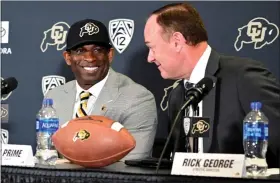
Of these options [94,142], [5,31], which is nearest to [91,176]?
[94,142]

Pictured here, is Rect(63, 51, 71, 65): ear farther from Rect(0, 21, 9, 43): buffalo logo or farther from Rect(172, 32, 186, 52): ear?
Rect(172, 32, 186, 52): ear

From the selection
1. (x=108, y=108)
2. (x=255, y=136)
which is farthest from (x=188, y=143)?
(x=108, y=108)

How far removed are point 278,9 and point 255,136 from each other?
134 cm

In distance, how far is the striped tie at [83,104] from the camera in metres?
2.80

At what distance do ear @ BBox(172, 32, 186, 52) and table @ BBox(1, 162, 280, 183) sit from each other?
2.57ft

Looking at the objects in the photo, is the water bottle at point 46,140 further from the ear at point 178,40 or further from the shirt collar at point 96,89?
the shirt collar at point 96,89

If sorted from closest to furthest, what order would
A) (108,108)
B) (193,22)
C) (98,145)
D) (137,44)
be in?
(98,145) < (193,22) < (108,108) < (137,44)

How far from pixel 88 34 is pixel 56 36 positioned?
0.46m

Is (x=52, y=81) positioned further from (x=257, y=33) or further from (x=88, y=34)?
(x=257, y=33)

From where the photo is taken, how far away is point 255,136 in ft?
5.62

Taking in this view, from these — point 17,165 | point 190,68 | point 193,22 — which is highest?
point 193,22

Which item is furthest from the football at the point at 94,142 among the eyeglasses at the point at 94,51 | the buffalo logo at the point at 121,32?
the buffalo logo at the point at 121,32

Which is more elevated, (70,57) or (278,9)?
(278,9)

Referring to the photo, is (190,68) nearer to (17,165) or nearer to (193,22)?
(193,22)
